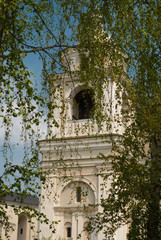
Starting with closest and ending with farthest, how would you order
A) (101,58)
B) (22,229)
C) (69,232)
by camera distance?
(101,58)
(69,232)
(22,229)

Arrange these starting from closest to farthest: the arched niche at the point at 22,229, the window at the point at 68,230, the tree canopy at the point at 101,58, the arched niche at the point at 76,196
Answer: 1. the tree canopy at the point at 101,58
2. the arched niche at the point at 76,196
3. the window at the point at 68,230
4. the arched niche at the point at 22,229

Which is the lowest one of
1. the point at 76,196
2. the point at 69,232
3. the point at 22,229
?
the point at 69,232

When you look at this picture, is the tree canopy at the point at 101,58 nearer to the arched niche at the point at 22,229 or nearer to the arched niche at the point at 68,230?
the arched niche at the point at 68,230

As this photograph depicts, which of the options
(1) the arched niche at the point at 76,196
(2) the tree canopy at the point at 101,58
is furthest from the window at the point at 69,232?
(2) the tree canopy at the point at 101,58

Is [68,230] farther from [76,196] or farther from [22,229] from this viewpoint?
[22,229]

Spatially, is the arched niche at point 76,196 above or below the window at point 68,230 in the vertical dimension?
above

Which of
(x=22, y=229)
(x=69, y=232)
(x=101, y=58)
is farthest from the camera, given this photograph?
(x=22, y=229)

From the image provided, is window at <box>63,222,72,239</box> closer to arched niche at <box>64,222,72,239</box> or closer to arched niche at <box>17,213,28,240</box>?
arched niche at <box>64,222,72,239</box>

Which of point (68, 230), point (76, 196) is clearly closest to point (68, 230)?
point (68, 230)

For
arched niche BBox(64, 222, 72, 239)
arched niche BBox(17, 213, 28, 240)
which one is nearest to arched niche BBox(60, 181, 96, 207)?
arched niche BBox(64, 222, 72, 239)

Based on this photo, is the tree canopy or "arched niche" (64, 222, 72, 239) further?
"arched niche" (64, 222, 72, 239)

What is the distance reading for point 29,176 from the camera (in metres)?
6.48

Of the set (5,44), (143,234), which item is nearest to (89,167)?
(143,234)

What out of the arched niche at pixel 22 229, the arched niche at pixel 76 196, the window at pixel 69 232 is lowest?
the window at pixel 69 232
